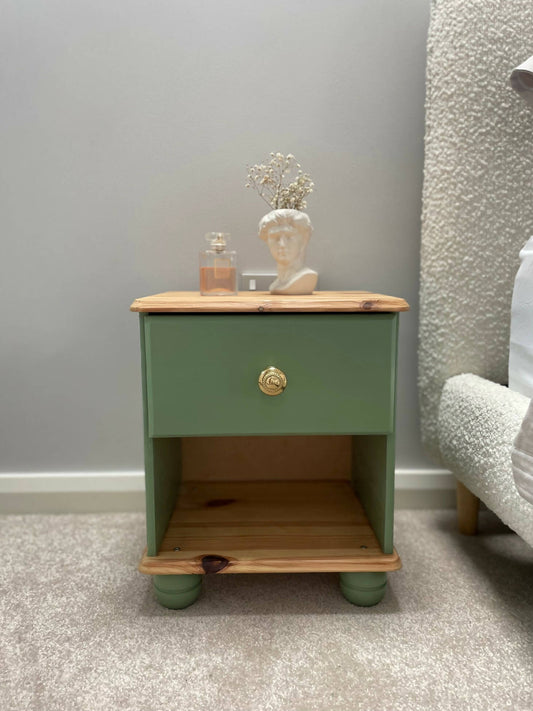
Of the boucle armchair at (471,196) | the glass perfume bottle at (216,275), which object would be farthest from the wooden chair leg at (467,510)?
the glass perfume bottle at (216,275)

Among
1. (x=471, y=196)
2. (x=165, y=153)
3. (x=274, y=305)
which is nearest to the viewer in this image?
(x=274, y=305)

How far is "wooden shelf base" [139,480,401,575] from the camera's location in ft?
2.54

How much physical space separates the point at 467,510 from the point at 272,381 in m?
0.58

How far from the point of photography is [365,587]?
0.79 metres

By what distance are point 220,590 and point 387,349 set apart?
50cm

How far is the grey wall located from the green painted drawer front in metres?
0.38

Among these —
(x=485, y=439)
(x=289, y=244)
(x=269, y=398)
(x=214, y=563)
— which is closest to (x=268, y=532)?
(x=214, y=563)

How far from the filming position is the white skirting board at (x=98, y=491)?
1131 mm

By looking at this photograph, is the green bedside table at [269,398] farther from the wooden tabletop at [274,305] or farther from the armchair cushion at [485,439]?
the armchair cushion at [485,439]

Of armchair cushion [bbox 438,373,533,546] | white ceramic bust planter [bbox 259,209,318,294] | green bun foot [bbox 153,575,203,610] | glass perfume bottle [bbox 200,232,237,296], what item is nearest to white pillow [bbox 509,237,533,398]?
armchair cushion [bbox 438,373,533,546]

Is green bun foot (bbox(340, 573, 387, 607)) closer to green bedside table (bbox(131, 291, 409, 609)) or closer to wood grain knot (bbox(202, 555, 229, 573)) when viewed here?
green bedside table (bbox(131, 291, 409, 609))

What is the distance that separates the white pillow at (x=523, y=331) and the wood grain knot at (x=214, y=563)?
1.78ft

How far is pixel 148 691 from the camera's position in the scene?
2.07 feet

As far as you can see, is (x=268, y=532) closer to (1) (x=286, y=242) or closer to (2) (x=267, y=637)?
(2) (x=267, y=637)
